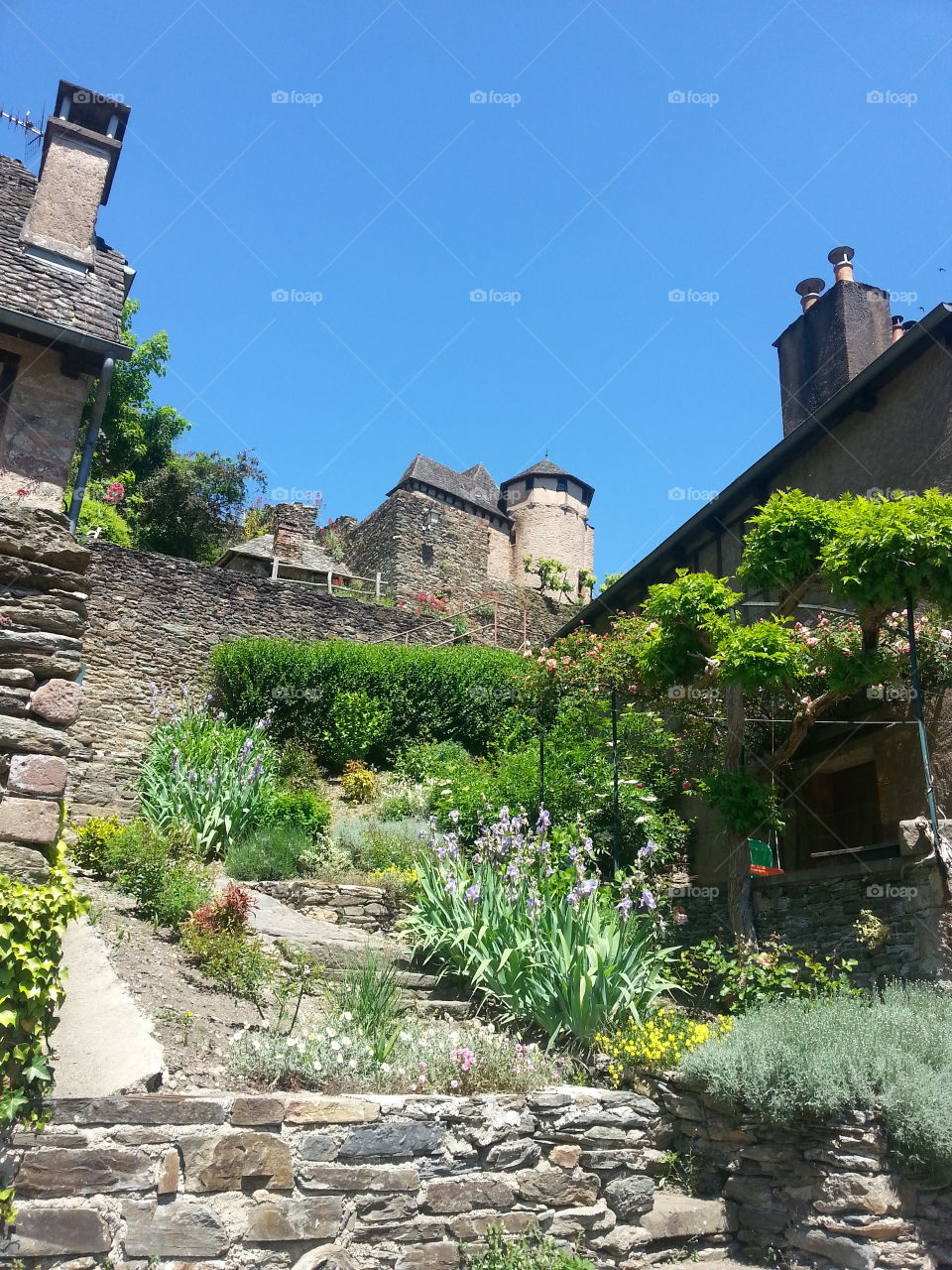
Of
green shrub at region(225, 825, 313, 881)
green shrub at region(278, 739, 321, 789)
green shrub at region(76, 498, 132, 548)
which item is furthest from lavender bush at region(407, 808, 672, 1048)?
green shrub at region(76, 498, 132, 548)

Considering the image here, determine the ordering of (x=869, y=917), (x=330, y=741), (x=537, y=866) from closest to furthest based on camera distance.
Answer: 1. (x=869, y=917)
2. (x=537, y=866)
3. (x=330, y=741)

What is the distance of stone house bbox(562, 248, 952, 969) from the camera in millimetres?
7945

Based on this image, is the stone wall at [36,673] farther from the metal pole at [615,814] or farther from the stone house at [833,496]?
the stone house at [833,496]

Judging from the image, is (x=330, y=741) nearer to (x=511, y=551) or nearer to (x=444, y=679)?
(x=444, y=679)

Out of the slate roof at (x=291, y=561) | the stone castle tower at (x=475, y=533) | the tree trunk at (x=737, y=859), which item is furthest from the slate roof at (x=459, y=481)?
the tree trunk at (x=737, y=859)

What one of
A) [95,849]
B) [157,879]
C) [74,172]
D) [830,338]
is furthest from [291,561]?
[157,879]

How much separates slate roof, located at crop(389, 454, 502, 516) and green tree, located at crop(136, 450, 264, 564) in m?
6.04

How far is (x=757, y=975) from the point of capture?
751 centimetres

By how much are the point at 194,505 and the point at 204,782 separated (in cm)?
1629

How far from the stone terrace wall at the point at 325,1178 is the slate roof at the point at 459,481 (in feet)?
88.2

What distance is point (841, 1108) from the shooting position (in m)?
5.61

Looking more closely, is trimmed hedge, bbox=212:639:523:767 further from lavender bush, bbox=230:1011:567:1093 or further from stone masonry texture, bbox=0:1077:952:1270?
stone masonry texture, bbox=0:1077:952:1270

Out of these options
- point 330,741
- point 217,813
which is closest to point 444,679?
point 330,741

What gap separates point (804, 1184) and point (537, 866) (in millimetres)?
3792
